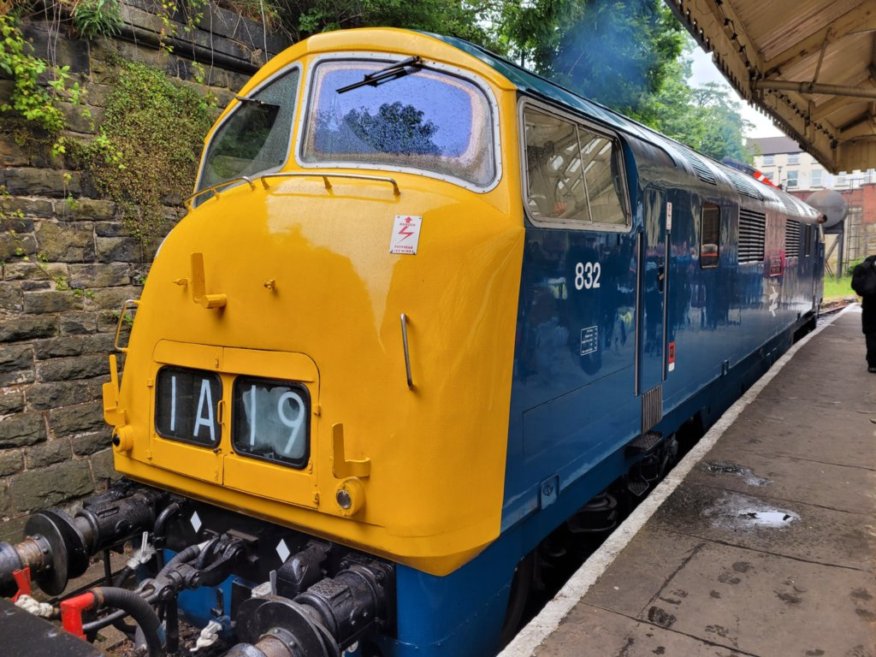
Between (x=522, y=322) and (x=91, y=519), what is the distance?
215 cm

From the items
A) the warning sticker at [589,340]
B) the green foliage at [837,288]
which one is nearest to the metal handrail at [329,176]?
the warning sticker at [589,340]

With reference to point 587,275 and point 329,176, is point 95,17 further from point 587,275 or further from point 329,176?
point 587,275

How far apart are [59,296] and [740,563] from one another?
Result: 4.81 m

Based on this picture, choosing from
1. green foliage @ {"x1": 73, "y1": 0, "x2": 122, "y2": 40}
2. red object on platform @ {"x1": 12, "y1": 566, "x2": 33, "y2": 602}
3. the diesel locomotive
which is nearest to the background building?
green foliage @ {"x1": 73, "y1": 0, "x2": 122, "y2": 40}

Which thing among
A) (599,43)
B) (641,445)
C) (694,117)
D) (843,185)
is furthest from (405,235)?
(843,185)

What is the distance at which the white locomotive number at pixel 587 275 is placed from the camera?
3291 millimetres

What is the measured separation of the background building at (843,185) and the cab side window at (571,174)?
25.7 m

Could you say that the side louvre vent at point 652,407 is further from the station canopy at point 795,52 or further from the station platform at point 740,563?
the station canopy at point 795,52

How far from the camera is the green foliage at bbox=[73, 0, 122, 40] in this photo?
5.01m

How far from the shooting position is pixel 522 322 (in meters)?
2.81

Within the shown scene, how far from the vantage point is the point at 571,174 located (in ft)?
11.0

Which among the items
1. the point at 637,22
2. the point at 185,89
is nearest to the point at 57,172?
the point at 185,89

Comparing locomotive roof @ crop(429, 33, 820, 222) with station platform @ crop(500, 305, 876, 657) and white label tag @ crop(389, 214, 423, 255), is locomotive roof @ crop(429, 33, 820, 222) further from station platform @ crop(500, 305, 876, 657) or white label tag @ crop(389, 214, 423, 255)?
station platform @ crop(500, 305, 876, 657)

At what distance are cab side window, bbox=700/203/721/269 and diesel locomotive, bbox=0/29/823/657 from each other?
181 centimetres
